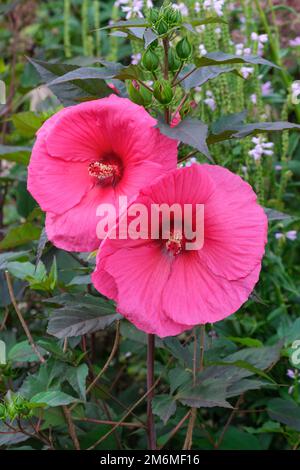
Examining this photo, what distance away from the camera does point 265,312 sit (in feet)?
4.33

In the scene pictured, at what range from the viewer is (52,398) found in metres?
0.89

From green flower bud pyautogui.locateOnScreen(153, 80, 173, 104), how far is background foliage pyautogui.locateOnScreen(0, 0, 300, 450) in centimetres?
6

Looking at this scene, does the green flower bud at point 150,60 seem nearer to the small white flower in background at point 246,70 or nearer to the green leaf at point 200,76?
the green leaf at point 200,76

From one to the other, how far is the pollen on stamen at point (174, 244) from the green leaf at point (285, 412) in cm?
38

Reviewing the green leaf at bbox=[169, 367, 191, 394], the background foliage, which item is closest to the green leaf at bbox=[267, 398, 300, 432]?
the background foliage

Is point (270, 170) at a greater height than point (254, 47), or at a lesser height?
lesser

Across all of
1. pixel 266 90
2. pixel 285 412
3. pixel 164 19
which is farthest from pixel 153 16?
pixel 266 90

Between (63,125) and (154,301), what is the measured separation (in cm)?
22

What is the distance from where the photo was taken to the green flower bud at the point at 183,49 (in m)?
0.85

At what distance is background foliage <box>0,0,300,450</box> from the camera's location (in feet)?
3.05

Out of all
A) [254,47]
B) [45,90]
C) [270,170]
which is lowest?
[270,170]

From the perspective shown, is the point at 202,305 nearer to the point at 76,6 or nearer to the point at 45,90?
the point at 45,90

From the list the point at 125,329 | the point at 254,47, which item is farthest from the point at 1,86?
the point at 125,329

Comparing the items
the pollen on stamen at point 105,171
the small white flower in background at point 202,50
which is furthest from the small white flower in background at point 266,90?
the pollen on stamen at point 105,171
